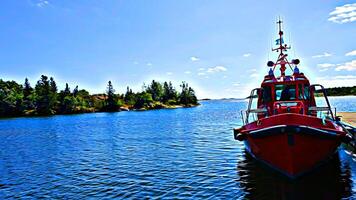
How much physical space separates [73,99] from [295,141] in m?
134

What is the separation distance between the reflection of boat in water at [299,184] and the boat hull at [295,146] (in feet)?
1.76

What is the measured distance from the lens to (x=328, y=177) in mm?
14469

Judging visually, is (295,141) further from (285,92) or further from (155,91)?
(155,91)

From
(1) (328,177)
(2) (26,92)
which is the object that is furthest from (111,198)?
(2) (26,92)

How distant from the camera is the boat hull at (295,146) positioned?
41.6 ft

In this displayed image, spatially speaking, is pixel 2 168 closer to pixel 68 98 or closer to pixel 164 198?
pixel 164 198

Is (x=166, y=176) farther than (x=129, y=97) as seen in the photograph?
No

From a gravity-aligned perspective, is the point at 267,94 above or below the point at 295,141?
above

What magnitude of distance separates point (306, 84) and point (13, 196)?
16517mm

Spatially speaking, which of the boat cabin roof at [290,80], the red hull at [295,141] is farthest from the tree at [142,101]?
the red hull at [295,141]

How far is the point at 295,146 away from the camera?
41.7 ft

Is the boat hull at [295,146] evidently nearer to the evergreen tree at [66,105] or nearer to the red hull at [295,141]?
the red hull at [295,141]

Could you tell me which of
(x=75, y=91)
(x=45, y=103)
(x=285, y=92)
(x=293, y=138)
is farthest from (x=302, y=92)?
(x=75, y=91)

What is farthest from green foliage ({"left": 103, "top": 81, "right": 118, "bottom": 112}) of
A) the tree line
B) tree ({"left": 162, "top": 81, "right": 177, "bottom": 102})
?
tree ({"left": 162, "top": 81, "right": 177, "bottom": 102})
